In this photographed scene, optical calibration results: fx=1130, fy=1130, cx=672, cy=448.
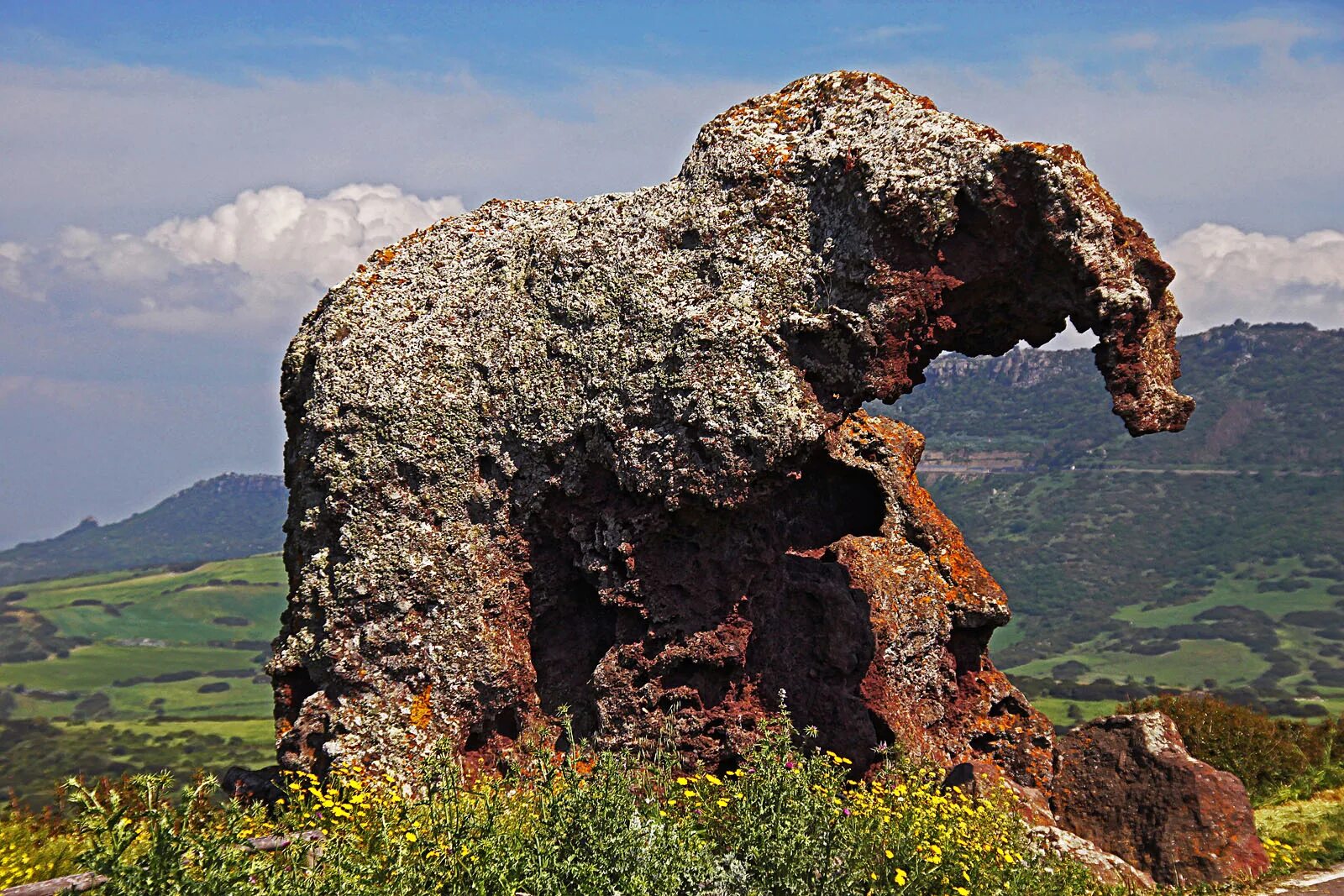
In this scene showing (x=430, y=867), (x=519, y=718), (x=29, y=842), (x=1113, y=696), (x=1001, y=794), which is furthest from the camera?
(x=1113, y=696)

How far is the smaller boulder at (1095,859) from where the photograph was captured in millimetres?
12602

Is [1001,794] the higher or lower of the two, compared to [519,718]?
lower

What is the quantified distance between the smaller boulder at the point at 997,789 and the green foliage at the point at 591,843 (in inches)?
64.6

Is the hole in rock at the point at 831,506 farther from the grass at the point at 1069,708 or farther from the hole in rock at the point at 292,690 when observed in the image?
the grass at the point at 1069,708

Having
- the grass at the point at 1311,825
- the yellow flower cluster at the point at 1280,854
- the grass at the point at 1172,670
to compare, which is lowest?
the grass at the point at 1172,670

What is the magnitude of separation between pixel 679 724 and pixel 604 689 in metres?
1.01

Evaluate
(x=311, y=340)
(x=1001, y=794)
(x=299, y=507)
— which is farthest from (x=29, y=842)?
(x=1001, y=794)

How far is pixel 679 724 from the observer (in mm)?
13680

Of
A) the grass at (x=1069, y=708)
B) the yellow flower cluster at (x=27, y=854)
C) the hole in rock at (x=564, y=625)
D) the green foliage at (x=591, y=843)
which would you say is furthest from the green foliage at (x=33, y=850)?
the grass at (x=1069, y=708)

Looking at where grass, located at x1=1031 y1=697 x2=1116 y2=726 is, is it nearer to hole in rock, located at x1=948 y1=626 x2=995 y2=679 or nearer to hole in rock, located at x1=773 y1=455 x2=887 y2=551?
hole in rock, located at x1=948 y1=626 x2=995 y2=679

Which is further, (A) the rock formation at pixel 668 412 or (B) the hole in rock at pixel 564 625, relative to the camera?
(B) the hole in rock at pixel 564 625

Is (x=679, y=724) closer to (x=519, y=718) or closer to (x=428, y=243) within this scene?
(x=519, y=718)

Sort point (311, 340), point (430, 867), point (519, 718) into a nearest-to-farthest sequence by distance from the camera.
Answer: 1. point (430, 867)
2. point (519, 718)
3. point (311, 340)

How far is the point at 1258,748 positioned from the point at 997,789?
27.8 ft
